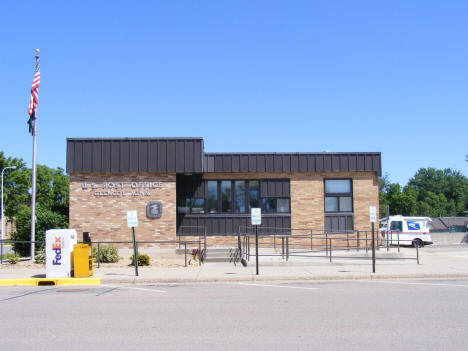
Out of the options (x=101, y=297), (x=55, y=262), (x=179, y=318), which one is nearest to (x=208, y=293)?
(x=101, y=297)

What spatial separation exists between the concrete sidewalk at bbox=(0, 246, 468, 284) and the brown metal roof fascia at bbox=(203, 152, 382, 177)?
637 centimetres

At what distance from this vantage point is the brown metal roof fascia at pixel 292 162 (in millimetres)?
25531

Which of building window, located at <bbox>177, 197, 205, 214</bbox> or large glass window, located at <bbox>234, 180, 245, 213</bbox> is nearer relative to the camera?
building window, located at <bbox>177, 197, 205, 214</bbox>

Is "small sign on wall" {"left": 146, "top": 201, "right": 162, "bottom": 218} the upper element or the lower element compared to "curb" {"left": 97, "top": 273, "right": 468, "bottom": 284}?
upper

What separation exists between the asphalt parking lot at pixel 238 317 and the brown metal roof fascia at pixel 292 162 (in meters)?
12.4

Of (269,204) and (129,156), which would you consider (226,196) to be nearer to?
(269,204)

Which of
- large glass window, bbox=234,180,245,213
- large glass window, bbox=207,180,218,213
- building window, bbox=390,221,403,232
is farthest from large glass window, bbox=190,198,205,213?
building window, bbox=390,221,403,232

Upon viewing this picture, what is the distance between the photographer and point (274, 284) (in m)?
14.5

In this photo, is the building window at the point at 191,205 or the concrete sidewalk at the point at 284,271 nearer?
the concrete sidewalk at the point at 284,271

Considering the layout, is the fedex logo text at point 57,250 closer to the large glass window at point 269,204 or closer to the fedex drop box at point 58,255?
the fedex drop box at point 58,255

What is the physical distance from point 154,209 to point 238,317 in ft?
52.0

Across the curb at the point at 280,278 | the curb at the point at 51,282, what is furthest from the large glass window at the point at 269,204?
the curb at the point at 51,282

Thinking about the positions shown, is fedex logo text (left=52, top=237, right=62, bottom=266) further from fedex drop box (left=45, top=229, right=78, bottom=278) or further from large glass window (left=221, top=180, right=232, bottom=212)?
large glass window (left=221, top=180, right=232, bottom=212)

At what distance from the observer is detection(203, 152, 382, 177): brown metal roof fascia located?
1005 inches
